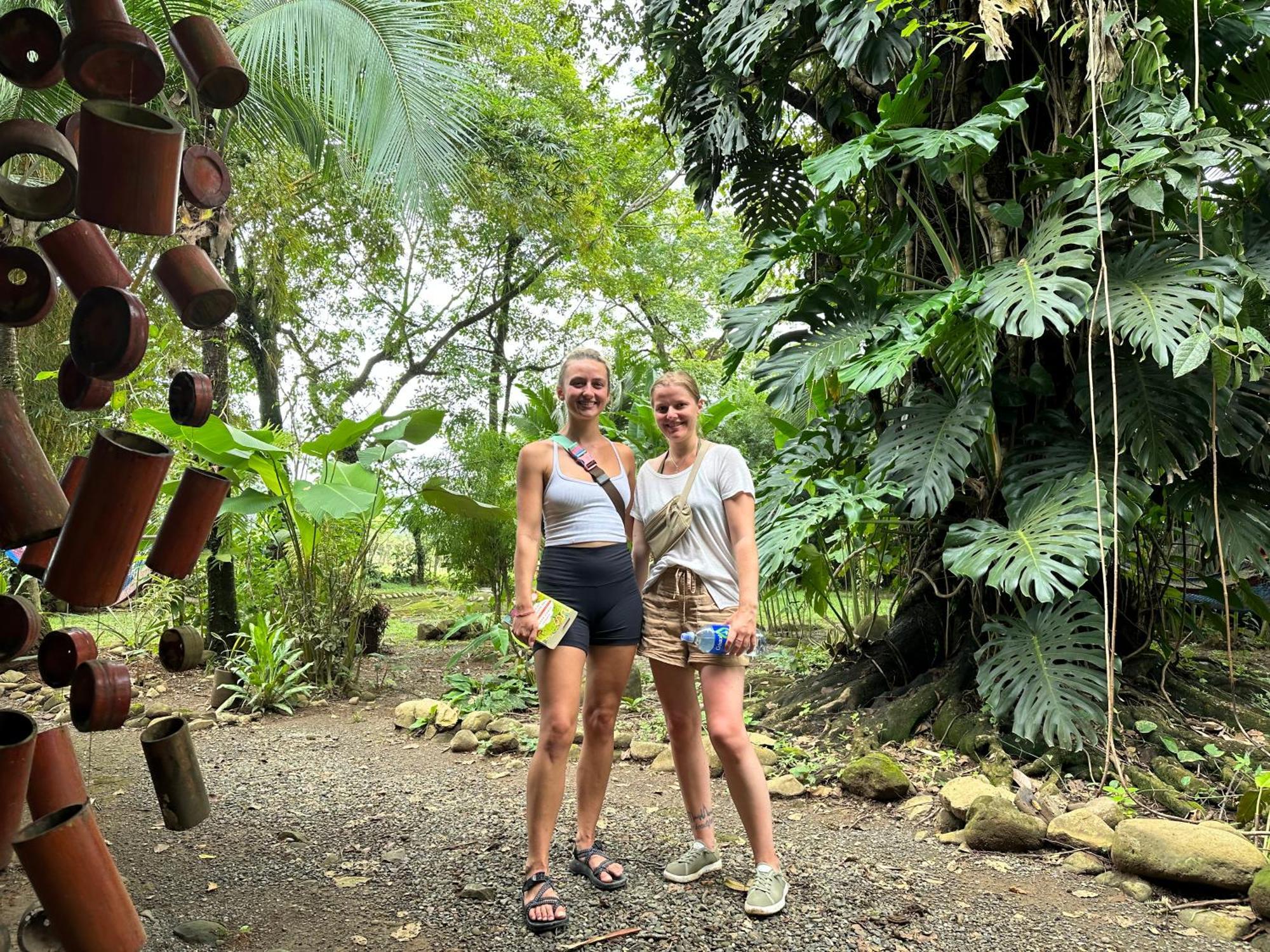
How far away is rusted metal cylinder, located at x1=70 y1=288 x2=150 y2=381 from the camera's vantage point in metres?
0.96

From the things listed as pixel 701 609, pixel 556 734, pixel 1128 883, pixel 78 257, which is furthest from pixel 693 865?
pixel 78 257

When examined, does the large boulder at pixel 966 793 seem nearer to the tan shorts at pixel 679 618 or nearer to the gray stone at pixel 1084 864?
the gray stone at pixel 1084 864

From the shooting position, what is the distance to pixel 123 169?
94 centimetres

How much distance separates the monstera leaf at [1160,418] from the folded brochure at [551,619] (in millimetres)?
2280

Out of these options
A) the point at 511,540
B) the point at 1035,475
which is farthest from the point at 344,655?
the point at 1035,475

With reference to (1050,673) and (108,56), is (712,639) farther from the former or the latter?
(108,56)

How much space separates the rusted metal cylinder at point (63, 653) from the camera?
1096 millimetres

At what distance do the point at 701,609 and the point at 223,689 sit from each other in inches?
152

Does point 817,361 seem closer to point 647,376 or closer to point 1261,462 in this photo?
point 1261,462

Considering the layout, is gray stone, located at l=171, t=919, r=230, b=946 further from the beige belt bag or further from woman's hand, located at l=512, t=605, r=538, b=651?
the beige belt bag

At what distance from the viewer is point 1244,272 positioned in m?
3.22

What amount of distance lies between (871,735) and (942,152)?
2.36 metres

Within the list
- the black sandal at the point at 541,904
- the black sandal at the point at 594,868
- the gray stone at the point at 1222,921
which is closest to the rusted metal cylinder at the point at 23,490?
the black sandal at the point at 541,904

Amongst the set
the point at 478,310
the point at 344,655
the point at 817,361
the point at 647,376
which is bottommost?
the point at 344,655
